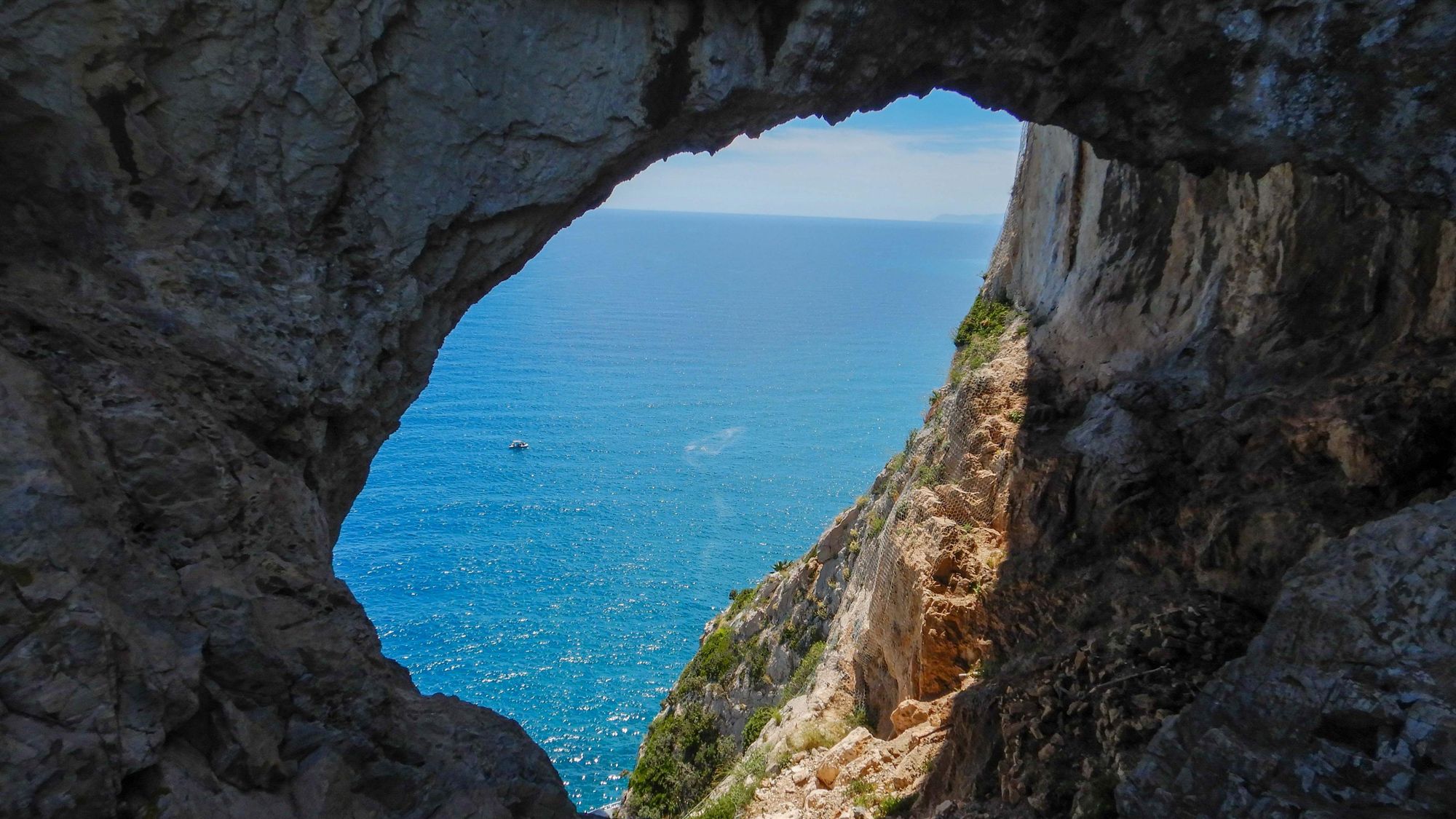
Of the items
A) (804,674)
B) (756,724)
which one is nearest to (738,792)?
(804,674)

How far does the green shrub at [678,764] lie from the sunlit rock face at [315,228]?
10742mm

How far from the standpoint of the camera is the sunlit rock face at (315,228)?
5445 millimetres

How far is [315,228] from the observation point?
7.27 meters

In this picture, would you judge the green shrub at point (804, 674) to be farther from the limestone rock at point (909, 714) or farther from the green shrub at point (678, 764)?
the limestone rock at point (909, 714)

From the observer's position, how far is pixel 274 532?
21.8ft

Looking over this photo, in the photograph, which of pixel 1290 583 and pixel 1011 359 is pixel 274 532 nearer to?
pixel 1290 583

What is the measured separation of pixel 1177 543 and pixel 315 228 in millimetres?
8171

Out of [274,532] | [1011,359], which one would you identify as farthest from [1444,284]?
[274,532]

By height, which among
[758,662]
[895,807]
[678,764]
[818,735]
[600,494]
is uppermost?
[895,807]

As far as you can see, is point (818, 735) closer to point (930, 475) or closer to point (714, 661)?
point (930, 475)

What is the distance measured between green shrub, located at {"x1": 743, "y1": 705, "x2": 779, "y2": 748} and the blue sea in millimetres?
10849

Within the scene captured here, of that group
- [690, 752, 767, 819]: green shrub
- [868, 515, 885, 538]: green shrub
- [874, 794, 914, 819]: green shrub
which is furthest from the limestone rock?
[868, 515, 885, 538]: green shrub

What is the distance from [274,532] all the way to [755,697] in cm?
1326

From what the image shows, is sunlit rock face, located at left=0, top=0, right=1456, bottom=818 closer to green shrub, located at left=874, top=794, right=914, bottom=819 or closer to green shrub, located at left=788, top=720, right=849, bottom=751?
green shrub, located at left=874, top=794, right=914, bottom=819
